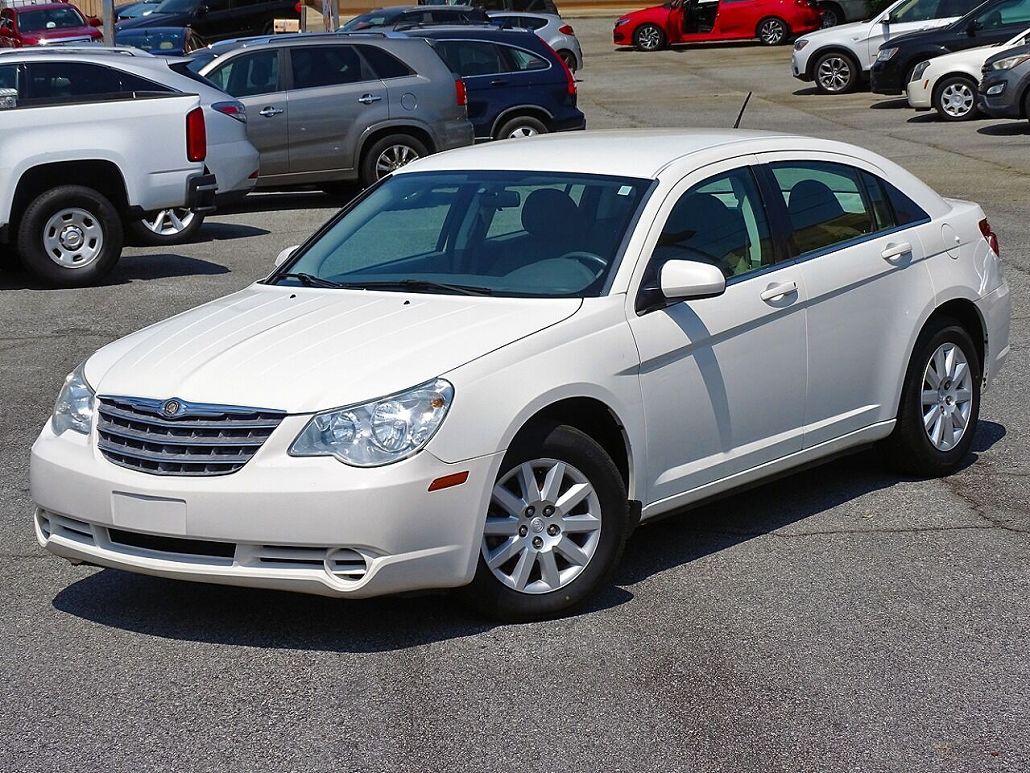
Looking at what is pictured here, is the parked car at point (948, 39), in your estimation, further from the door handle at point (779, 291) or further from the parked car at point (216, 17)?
the door handle at point (779, 291)

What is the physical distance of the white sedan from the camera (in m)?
5.04

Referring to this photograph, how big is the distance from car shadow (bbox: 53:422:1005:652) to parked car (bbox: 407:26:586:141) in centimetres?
1414

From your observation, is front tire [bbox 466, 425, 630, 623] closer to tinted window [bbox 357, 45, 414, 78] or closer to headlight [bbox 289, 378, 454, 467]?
headlight [bbox 289, 378, 454, 467]

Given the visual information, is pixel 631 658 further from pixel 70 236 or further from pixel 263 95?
pixel 263 95

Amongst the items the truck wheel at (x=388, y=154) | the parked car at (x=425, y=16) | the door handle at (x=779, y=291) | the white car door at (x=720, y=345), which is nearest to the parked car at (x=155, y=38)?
the parked car at (x=425, y=16)

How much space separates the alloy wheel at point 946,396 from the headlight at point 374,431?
288 centimetres

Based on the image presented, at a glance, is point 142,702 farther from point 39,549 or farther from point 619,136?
point 619,136

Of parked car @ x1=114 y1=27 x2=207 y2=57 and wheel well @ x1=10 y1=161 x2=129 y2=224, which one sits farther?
parked car @ x1=114 y1=27 x2=207 y2=57

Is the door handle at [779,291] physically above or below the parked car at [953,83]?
above

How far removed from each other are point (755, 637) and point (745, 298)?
1412 mm

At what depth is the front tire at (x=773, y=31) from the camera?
37969mm

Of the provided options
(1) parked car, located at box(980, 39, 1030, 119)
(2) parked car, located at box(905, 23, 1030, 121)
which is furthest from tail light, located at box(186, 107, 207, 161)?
(2) parked car, located at box(905, 23, 1030, 121)

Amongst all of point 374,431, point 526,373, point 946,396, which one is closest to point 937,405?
point 946,396

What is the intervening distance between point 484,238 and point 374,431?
1.43 metres
